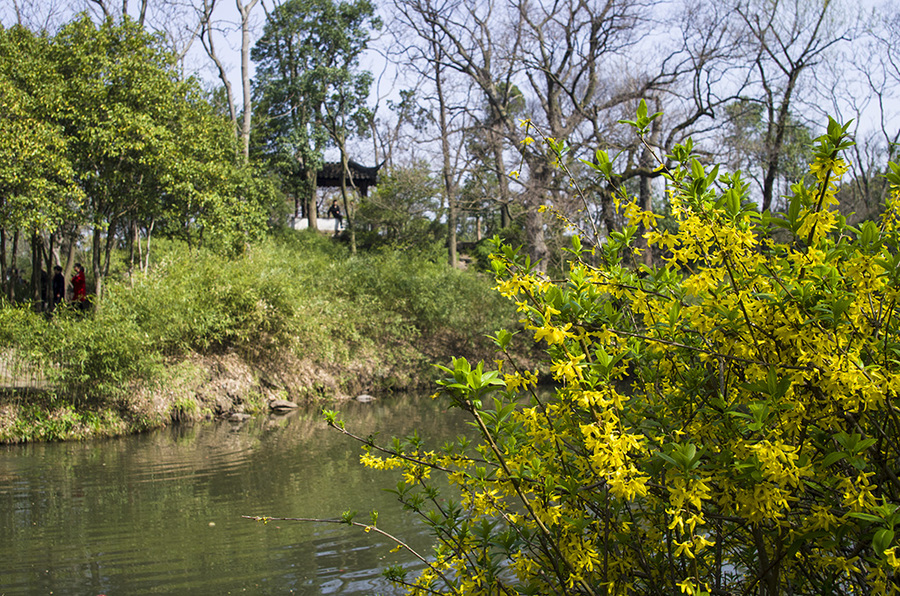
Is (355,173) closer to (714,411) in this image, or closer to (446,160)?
(446,160)

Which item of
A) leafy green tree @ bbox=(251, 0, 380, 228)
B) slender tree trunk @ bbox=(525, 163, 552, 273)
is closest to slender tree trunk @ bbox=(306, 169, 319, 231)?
leafy green tree @ bbox=(251, 0, 380, 228)

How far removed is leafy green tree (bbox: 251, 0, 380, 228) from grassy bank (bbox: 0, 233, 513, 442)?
9.58m

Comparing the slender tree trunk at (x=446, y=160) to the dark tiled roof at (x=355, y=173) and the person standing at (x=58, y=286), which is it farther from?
the person standing at (x=58, y=286)

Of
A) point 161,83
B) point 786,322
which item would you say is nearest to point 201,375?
point 161,83

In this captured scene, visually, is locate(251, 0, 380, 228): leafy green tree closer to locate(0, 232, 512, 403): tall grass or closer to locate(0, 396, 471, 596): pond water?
locate(0, 232, 512, 403): tall grass

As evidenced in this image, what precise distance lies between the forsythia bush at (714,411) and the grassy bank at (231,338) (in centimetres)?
1134

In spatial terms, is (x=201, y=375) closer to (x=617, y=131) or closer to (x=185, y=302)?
(x=185, y=302)

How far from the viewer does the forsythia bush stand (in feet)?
7.21

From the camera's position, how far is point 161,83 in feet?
57.0

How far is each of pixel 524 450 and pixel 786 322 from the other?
105 cm

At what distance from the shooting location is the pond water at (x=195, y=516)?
5.70m

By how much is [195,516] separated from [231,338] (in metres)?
9.83

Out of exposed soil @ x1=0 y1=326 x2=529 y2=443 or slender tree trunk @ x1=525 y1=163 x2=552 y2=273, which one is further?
A: slender tree trunk @ x1=525 y1=163 x2=552 y2=273

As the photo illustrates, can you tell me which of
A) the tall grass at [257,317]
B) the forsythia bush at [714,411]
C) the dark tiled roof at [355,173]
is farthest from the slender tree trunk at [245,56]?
the forsythia bush at [714,411]
